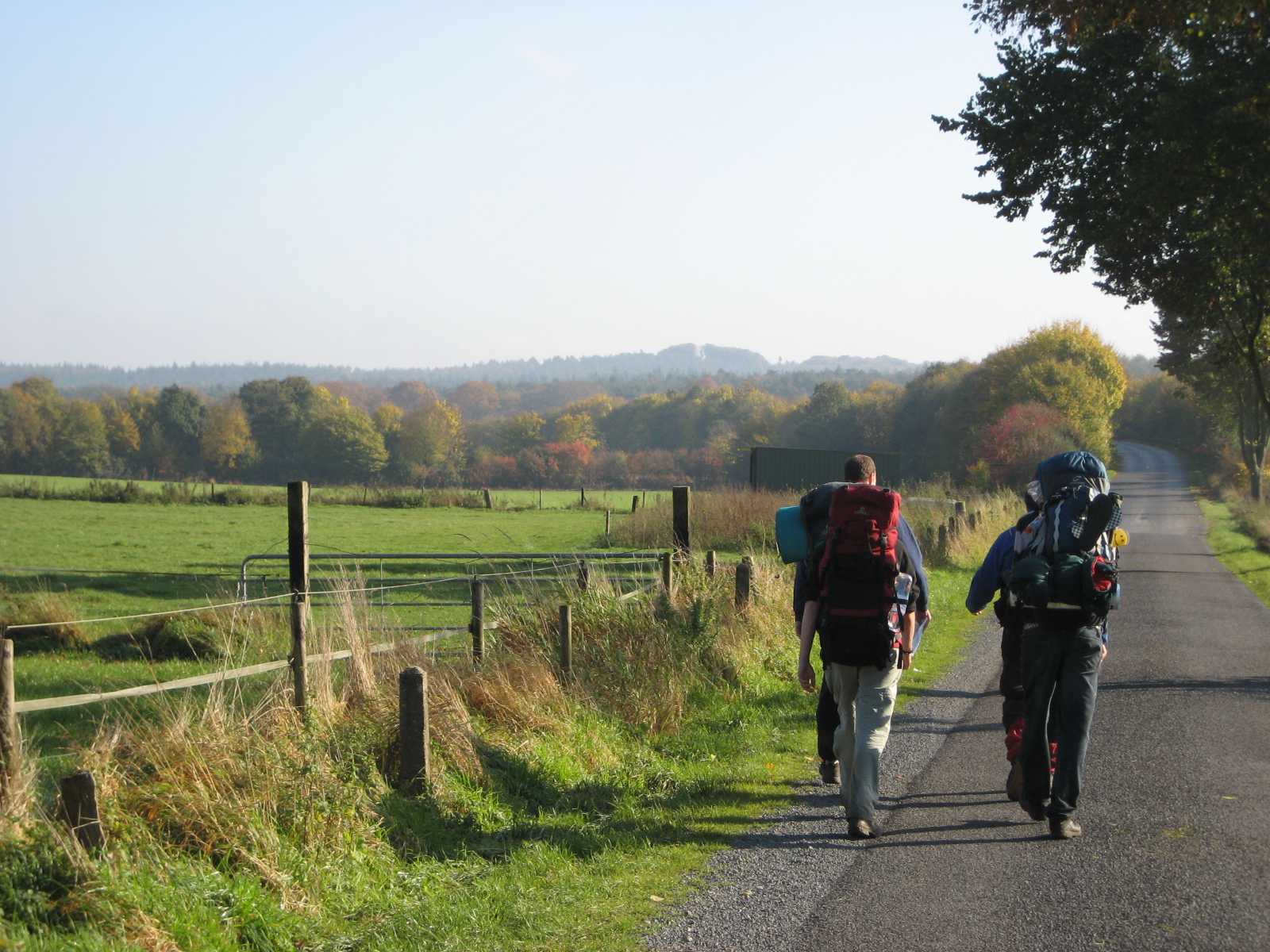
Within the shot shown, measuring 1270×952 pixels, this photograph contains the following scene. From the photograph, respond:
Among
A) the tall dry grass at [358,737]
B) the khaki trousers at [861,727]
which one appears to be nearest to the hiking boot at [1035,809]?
the khaki trousers at [861,727]

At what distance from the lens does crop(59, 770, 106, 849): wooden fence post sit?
3924 mm

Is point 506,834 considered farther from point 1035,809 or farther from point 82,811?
point 1035,809

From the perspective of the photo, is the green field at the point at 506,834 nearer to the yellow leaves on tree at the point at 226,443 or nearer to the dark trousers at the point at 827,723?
the dark trousers at the point at 827,723

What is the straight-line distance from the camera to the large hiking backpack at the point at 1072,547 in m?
5.17

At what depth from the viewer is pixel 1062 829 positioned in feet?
17.3

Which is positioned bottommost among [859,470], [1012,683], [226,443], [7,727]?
[1012,683]

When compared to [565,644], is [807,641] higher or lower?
higher

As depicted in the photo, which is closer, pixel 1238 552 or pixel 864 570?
pixel 864 570

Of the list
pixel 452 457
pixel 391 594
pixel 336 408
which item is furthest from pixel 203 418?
pixel 391 594

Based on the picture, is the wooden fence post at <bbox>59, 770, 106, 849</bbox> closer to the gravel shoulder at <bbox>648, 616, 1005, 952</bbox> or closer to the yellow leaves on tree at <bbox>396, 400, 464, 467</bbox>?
the gravel shoulder at <bbox>648, 616, 1005, 952</bbox>

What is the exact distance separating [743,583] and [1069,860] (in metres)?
6.15

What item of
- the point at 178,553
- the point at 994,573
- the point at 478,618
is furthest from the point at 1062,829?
the point at 178,553

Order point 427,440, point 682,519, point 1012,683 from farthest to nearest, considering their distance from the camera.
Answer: point 427,440 < point 682,519 < point 1012,683

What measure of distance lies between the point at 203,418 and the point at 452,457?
24.4m
